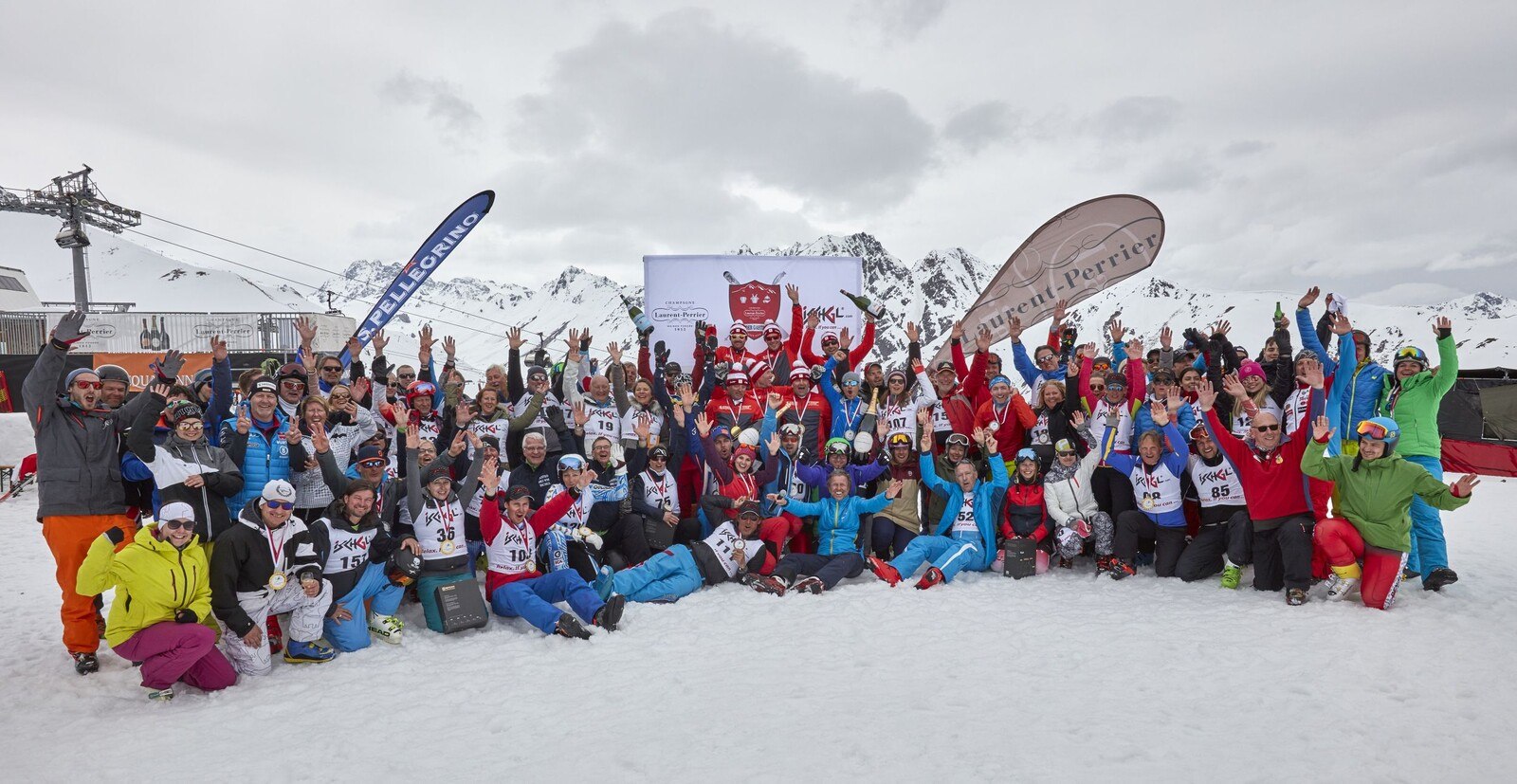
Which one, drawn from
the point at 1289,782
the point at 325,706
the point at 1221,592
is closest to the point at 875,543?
the point at 1221,592

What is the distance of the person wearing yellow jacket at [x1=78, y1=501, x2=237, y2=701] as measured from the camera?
13.6 ft

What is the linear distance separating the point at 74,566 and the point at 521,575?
2720 mm

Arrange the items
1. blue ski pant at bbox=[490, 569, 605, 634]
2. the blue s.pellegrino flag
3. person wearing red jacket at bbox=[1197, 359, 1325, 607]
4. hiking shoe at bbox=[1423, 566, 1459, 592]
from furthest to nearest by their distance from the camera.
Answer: the blue s.pellegrino flag → person wearing red jacket at bbox=[1197, 359, 1325, 607] → hiking shoe at bbox=[1423, 566, 1459, 592] → blue ski pant at bbox=[490, 569, 605, 634]

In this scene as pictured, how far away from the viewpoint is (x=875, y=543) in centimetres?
682

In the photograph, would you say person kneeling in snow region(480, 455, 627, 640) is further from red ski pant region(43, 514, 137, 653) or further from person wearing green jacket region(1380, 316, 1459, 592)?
person wearing green jacket region(1380, 316, 1459, 592)

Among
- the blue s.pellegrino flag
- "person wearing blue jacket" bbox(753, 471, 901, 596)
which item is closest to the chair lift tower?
the blue s.pellegrino flag

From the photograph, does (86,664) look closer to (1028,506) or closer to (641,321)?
(641,321)

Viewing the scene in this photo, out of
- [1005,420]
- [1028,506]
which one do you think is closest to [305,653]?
[1028,506]

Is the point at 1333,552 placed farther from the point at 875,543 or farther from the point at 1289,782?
the point at 875,543

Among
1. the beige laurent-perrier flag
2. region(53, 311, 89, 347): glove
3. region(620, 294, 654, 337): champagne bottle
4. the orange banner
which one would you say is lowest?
region(53, 311, 89, 347): glove

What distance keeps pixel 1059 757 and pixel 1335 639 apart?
2.64 meters

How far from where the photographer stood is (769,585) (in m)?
6.08

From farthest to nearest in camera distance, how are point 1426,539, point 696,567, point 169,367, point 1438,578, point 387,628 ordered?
point 696,567 < point 1426,539 < point 1438,578 < point 387,628 < point 169,367

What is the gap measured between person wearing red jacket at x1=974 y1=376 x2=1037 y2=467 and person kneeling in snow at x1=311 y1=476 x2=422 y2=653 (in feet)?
17.5
